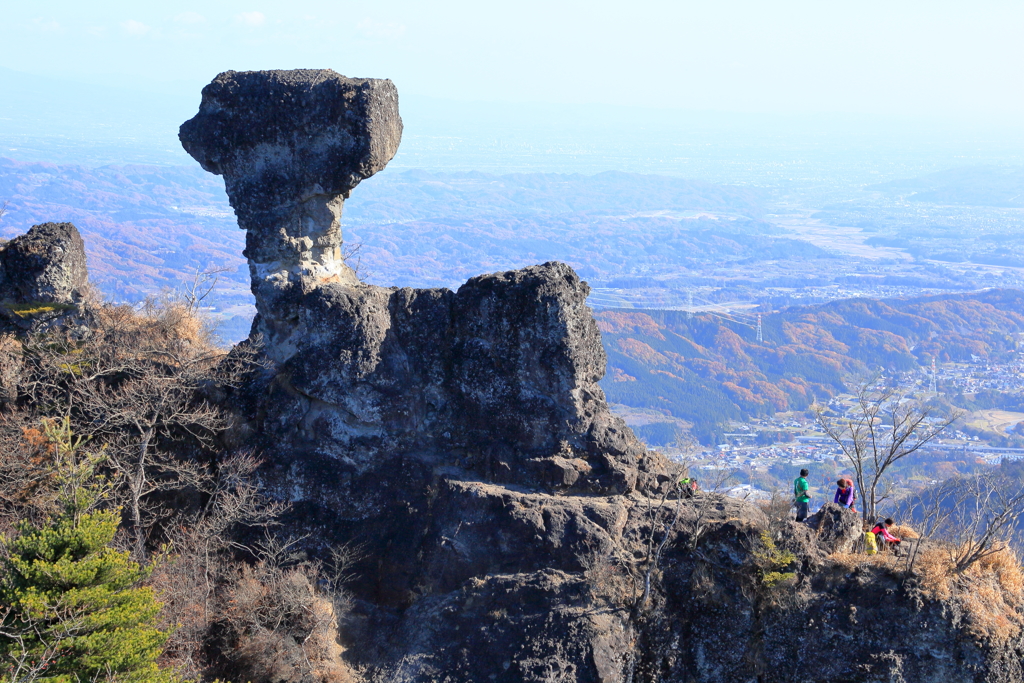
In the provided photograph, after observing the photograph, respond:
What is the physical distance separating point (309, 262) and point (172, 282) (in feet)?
455

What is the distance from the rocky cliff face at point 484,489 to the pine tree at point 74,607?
Result: 18.5 feet

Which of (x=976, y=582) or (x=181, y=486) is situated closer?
(x=976, y=582)

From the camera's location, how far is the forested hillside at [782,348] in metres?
116

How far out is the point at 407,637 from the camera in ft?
70.1

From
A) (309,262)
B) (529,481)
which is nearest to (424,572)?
(529,481)

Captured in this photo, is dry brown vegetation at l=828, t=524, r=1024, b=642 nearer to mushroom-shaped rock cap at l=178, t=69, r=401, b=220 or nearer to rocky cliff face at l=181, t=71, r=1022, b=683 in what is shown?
rocky cliff face at l=181, t=71, r=1022, b=683

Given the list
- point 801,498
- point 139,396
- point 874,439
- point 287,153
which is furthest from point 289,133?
point 874,439

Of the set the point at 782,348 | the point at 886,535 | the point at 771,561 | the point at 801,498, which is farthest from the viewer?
the point at 782,348

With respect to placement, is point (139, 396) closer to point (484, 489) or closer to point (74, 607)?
point (74, 607)

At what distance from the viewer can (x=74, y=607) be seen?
669 inches

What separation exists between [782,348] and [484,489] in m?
123

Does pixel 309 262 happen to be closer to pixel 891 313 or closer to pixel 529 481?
pixel 529 481

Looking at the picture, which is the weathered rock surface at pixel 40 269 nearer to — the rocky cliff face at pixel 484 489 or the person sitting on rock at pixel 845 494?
the rocky cliff face at pixel 484 489

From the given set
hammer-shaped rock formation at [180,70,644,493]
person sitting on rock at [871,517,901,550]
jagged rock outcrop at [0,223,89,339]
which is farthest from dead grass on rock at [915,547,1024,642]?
jagged rock outcrop at [0,223,89,339]
